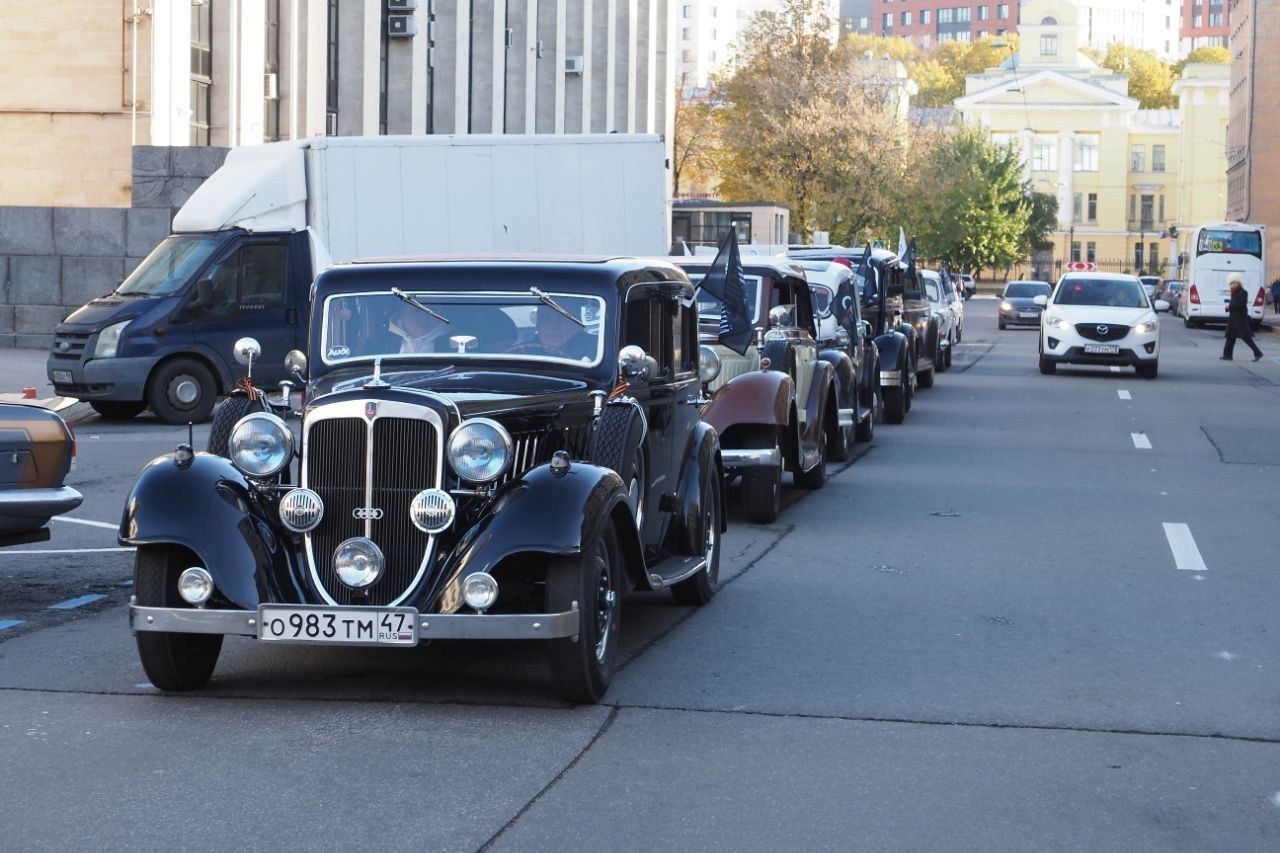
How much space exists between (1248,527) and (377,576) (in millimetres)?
7580

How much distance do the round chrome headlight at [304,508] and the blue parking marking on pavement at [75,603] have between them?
2.62 m

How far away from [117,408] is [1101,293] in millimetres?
17169

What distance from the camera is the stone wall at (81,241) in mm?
27266

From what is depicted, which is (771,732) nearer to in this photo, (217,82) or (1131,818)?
(1131,818)

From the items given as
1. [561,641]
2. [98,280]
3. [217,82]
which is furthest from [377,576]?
[217,82]

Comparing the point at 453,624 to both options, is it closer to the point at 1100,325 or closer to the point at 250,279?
the point at 250,279

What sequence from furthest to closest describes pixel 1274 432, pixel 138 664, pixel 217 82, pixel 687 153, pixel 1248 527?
pixel 687 153 → pixel 217 82 → pixel 1274 432 → pixel 1248 527 → pixel 138 664

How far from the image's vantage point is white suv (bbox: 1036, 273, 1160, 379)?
2978 centimetres

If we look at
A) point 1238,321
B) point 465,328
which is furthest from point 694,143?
point 465,328

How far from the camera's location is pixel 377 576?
669 cm

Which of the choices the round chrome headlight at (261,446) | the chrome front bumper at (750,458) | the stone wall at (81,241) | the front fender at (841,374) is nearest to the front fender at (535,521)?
the round chrome headlight at (261,446)

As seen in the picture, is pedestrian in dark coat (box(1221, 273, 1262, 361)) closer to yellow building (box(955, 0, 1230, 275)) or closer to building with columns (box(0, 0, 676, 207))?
building with columns (box(0, 0, 676, 207))

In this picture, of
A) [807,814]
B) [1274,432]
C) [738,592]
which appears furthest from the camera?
[1274,432]

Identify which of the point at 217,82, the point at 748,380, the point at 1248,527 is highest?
the point at 217,82
